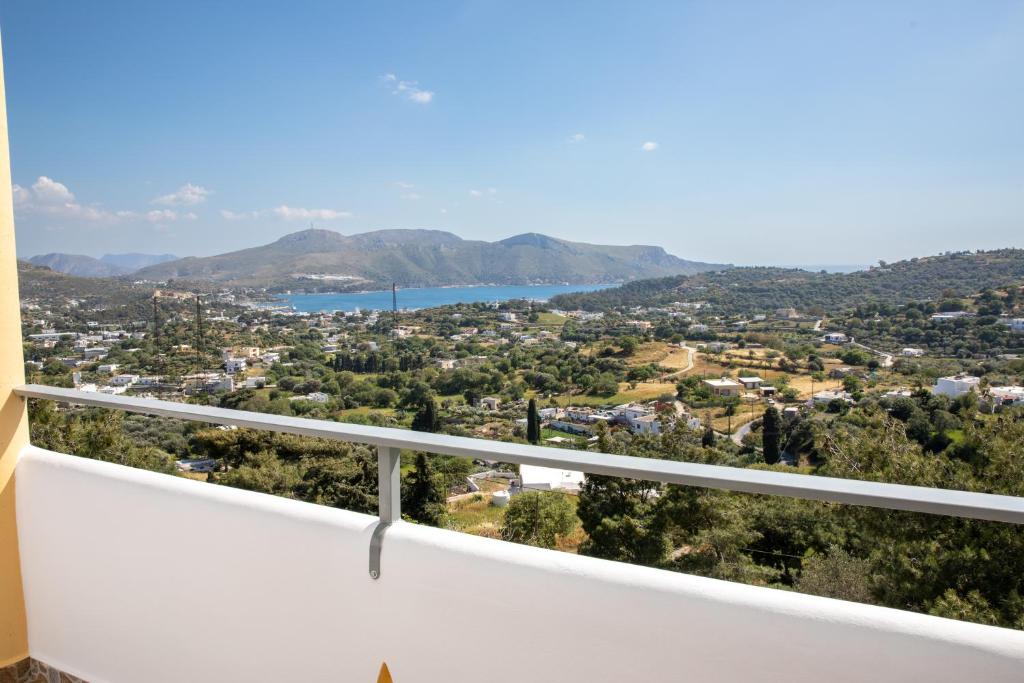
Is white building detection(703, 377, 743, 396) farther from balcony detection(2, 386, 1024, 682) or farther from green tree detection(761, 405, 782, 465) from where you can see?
balcony detection(2, 386, 1024, 682)

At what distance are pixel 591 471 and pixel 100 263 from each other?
19.6m

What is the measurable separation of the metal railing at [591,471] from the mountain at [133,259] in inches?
730

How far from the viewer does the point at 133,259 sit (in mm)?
18453

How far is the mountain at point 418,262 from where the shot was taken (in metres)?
19.1

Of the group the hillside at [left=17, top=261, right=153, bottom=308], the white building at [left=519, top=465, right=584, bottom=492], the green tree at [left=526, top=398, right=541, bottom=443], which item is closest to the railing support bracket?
the white building at [left=519, top=465, right=584, bottom=492]

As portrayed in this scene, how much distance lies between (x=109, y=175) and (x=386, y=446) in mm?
21520

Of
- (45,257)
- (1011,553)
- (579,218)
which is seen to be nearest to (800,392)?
(1011,553)

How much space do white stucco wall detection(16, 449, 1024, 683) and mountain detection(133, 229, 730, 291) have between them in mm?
17354

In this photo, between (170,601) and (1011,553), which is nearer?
(170,601)

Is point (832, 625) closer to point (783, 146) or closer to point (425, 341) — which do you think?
point (425, 341)

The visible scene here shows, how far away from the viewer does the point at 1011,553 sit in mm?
2396

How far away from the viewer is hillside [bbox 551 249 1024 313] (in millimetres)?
10867

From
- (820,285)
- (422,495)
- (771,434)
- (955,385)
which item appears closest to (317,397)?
(771,434)

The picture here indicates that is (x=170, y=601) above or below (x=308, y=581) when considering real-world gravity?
below
